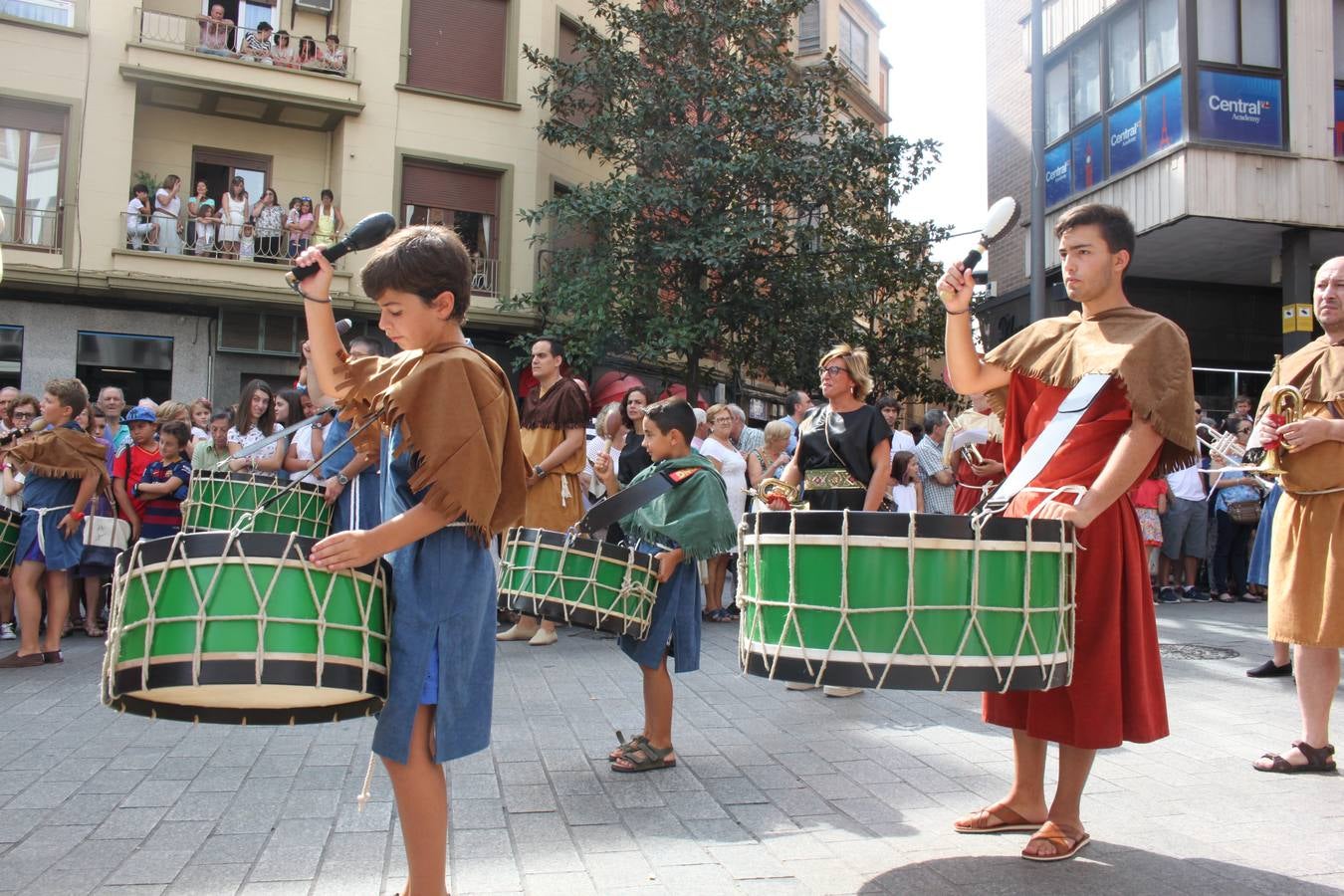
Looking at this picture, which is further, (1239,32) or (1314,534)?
(1239,32)

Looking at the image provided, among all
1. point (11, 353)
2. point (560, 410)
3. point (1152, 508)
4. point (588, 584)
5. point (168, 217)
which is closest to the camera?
point (588, 584)

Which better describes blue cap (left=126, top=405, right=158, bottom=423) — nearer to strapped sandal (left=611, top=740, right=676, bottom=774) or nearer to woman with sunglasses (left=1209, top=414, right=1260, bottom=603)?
strapped sandal (left=611, top=740, right=676, bottom=774)

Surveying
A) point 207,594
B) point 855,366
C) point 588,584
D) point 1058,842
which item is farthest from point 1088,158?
point 207,594

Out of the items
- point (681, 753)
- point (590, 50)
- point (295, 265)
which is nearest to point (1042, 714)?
point (681, 753)

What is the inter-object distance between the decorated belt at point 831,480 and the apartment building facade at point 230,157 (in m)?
14.9

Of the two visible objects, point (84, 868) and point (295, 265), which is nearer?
point (295, 265)

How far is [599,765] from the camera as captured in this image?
4965 millimetres

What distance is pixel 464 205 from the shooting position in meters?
21.4

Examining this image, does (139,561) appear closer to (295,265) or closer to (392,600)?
(392,600)

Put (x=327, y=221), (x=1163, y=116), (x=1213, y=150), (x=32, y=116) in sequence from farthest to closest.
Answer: (x=327, y=221) → (x=32, y=116) → (x=1163, y=116) → (x=1213, y=150)

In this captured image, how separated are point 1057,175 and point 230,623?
19410 millimetres

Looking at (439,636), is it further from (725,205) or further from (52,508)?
(725,205)

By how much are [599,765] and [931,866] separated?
1.80m

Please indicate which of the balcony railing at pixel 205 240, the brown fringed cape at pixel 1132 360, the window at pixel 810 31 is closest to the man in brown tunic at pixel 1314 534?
the brown fringed cape at pixel 1132 360
